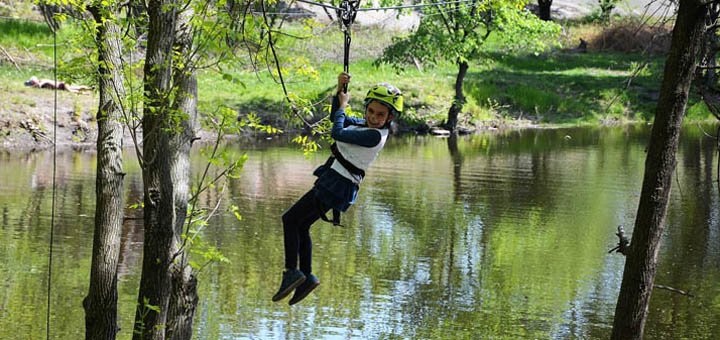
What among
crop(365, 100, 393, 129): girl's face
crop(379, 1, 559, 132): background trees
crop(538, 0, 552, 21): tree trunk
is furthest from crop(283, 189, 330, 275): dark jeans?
crop(538, 0, 552, 21): tree trunk

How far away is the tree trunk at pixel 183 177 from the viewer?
784cm

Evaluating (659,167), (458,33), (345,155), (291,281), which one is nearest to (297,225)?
(291,281)

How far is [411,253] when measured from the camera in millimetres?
16891

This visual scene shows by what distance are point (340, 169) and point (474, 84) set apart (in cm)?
3147

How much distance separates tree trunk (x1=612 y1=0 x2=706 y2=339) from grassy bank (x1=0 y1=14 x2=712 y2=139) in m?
23.8

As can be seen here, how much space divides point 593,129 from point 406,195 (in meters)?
17.3

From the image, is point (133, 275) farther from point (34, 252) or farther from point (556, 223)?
point (556, 223)

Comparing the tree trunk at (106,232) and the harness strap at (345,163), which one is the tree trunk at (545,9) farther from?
the harness strap at (345,163)

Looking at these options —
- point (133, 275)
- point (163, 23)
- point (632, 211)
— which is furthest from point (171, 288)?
point (632, 211)

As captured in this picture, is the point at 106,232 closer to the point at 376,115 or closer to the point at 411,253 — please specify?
the point at 376,115

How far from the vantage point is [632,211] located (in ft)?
67.9

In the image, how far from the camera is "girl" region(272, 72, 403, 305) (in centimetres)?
737

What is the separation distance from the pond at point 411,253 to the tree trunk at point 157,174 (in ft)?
7.09

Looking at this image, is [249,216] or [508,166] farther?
[508,166]
